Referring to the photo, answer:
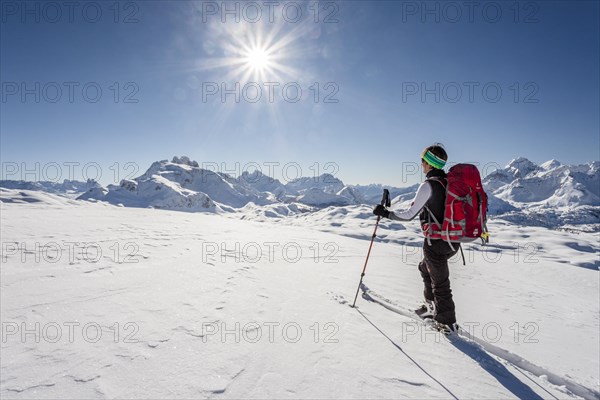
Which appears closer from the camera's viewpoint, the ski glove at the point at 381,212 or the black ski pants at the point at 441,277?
the black ski pants at the point at 441,277

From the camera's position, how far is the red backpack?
14.8ft

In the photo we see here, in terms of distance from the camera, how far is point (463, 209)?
4.54 metres

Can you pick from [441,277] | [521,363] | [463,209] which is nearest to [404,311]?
[441,277]

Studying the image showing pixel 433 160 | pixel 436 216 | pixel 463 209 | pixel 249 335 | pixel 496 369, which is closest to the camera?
pixel 496 369

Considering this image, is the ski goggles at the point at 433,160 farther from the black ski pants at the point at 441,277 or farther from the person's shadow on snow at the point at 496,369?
the person's shadow on snow at the point at 496,369

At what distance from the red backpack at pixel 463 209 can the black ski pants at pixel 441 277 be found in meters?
0.24

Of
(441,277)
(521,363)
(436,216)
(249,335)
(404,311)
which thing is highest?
(436,216)

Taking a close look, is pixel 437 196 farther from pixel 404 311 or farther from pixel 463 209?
pixel 404 311

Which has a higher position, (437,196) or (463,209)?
(437,196)

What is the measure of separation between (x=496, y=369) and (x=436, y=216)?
85.9 inches

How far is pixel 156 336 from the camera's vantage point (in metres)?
3.57

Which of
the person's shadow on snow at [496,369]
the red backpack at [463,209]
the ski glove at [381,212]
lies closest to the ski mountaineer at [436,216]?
the ski glove at [381,212]

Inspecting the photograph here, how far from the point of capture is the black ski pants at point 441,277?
185 inches

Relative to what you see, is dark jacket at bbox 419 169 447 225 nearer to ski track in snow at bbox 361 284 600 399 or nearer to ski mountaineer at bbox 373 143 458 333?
ski mountaineer at bbox 373 143 458 333
